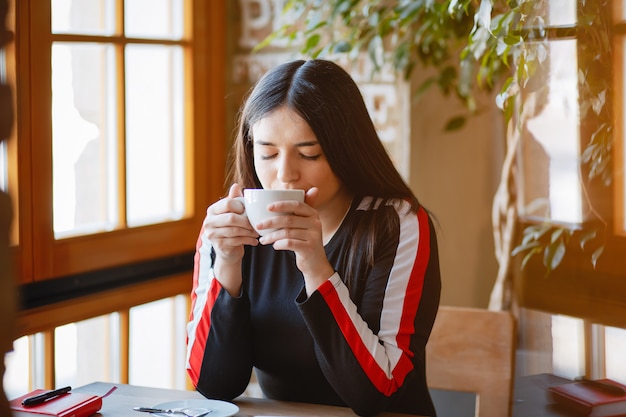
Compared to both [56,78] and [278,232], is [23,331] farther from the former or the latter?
[278,232]

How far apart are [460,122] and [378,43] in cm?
41

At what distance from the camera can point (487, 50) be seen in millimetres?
2248

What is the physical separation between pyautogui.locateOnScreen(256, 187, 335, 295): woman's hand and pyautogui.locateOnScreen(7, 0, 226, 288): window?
2.90 ft

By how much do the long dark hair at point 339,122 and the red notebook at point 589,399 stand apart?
0.47 metres

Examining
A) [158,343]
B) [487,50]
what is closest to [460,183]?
[487,50]

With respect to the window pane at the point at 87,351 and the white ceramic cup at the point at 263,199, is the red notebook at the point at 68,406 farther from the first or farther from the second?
the window pane at the point at 87,351

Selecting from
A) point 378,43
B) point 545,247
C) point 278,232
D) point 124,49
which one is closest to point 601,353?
point 545,247

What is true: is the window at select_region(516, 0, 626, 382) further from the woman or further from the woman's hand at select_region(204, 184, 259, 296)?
the woman's hand at select_region(204, 184, 259, 296)

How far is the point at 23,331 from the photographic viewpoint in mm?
2016

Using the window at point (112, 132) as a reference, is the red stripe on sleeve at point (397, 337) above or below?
below

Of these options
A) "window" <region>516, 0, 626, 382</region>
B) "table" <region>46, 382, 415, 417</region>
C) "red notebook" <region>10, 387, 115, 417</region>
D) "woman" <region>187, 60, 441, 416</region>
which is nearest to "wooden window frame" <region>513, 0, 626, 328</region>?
"window" <region>516, 0, 626, 382</region>

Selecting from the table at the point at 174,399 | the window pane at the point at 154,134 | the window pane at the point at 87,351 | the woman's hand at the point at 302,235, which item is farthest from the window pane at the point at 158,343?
the woman's hand at the point at 302,235

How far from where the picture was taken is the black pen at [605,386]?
1.49 meters

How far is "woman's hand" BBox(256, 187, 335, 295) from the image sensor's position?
140cm
